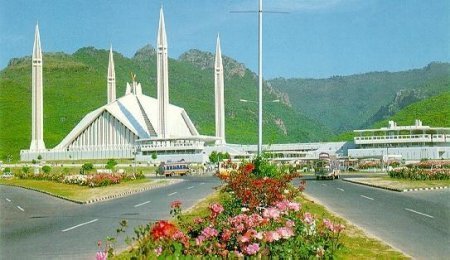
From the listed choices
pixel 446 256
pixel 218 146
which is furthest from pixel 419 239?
pixel 218 146

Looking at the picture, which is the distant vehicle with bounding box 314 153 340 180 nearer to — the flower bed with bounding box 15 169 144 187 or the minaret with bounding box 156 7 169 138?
the flower bed with bounding box 15 169 144 187

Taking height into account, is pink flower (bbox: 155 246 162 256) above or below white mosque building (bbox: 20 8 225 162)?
below

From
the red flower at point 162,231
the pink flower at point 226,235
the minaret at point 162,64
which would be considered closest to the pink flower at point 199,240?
the pink flower at point 226,235

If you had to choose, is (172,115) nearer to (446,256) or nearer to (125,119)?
(125,119)

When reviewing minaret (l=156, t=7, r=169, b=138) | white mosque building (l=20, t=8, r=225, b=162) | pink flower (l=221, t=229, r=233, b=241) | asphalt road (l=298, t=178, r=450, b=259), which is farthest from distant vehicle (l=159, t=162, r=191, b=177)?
pink flower (l=221, t=229, r=233, b=241)

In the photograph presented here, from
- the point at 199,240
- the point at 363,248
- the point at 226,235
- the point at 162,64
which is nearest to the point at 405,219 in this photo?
the point at 363,248

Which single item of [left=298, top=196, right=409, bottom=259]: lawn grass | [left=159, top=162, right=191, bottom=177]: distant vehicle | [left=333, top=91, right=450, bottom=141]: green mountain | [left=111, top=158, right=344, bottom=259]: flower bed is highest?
[left=333, top=91, right=450, bottom=141]: green mountain
